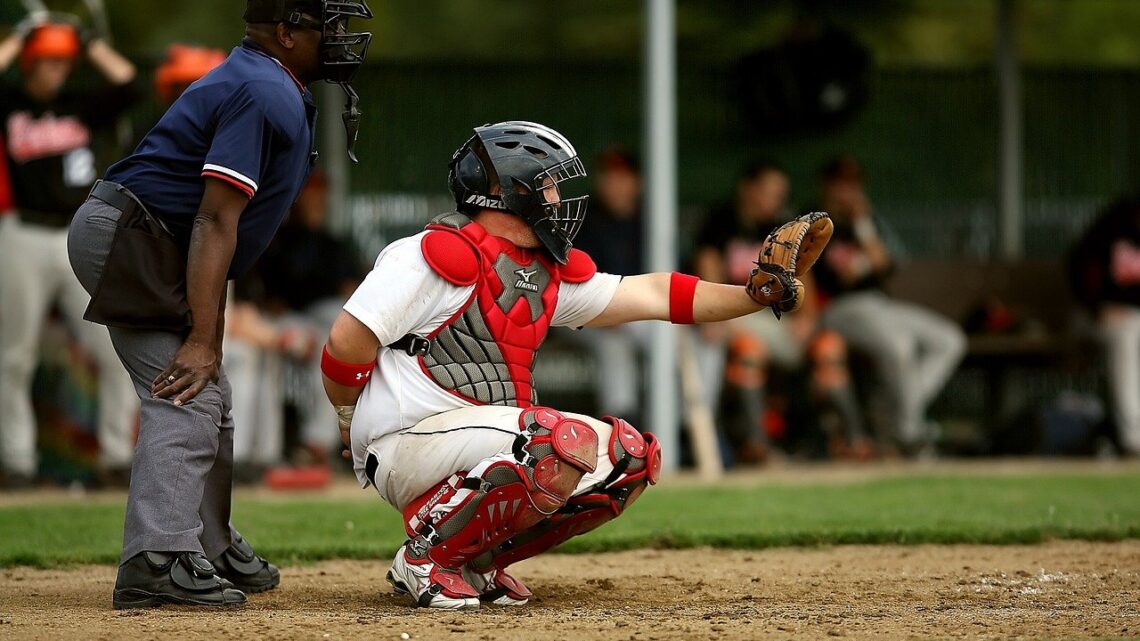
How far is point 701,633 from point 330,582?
176cm

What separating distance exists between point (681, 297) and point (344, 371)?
110cm

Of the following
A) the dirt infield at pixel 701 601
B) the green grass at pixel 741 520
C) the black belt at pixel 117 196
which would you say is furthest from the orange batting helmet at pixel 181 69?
the black belt at pixel 117 196

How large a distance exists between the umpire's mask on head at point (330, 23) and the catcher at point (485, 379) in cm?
47

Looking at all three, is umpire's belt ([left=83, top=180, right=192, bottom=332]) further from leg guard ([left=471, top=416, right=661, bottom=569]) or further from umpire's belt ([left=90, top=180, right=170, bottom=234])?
leg guard ([left=471, top=416, right=661, bottom=569])

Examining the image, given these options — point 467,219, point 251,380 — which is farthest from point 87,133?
point 467,219

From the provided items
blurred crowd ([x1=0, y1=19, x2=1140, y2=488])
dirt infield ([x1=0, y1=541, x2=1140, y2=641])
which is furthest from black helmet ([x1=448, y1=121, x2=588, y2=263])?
blurred crowd ([x1=0, y1=19, x2=1140, y2=488])

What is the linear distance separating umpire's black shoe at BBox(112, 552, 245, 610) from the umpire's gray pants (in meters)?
0.04

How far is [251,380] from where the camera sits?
8.98 m

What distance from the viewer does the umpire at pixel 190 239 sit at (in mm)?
4473

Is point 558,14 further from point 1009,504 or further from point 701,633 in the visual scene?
point 701,633

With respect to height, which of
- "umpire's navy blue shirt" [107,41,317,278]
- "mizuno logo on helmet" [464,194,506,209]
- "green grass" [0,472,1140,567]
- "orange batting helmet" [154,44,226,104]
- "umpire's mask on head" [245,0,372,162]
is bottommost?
"green grass" [0,472,1140,567]

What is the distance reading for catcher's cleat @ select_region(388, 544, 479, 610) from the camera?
450cm

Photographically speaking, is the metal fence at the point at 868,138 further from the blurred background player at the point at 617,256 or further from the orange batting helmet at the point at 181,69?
the orange batting helmet at the point at 181,69

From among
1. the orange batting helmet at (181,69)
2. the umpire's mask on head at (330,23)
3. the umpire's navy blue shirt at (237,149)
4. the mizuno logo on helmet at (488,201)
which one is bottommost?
the mizuno logo on helmet at (488,201)
